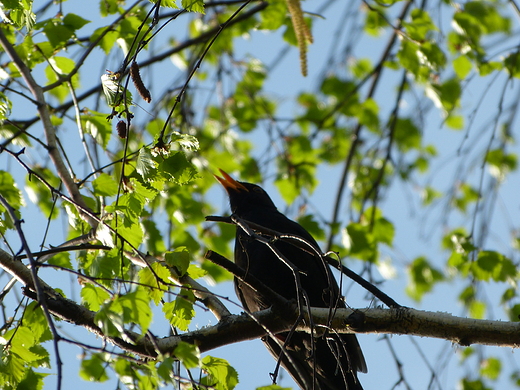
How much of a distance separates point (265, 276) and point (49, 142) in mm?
1249

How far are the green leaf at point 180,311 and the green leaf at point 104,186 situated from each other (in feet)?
1.99

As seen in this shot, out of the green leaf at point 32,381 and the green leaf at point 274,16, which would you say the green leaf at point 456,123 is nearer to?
the green leaf at point 274,16

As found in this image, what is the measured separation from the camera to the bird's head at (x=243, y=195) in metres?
3.76

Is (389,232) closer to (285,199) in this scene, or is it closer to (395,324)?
(285,199)

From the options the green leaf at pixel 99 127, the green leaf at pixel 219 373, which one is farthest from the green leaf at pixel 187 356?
the green leaf at pixel 99 127

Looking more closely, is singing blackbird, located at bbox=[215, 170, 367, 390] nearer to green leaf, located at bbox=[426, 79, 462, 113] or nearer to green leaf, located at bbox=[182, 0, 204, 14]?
green leaf, located at bbox=[182, 0, 204, 14]

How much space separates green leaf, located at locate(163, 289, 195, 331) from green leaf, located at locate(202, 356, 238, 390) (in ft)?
0.49

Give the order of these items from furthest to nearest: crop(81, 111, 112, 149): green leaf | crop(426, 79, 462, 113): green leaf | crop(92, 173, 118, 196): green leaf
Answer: crop(426, 79, 462, 113): green leaf
crop(81, 111, 112, 149): green leaf
crop(92, 173, 118, 196): green leaf

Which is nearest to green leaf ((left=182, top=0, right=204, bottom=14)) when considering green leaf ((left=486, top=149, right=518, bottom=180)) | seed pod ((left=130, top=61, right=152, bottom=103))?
seed pod ((left=130, top=61, right=152, bottom=103))

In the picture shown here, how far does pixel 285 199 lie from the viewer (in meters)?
4.05

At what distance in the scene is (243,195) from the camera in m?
3.82

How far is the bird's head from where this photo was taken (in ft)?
12.3

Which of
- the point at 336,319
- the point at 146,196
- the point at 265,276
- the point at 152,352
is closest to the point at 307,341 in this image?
the point at 265,276

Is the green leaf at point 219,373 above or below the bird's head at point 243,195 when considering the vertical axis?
below
